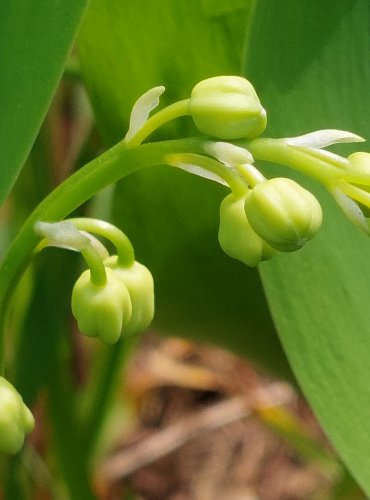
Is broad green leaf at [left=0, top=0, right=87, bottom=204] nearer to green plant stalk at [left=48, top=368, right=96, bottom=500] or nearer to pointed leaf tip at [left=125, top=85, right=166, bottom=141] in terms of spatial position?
pointed leaf tip at [left=125, top=85, right=166, bottom=141]

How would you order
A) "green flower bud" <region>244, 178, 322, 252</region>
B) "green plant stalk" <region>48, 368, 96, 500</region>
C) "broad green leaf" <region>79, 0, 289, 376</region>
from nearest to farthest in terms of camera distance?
A: "green flower bud" <region>244, 178, 322, 252</region> → "broad green leaf" <region>79, 0, 289, 376</region> → "green plant stalk" <region>48, 368, 96, 500</region>

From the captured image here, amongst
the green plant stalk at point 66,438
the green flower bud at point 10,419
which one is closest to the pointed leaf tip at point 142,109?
the green flower bud at point 10,419

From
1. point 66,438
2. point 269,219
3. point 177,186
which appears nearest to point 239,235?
point 269,219

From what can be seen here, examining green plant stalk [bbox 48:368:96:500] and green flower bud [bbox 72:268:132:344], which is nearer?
green flower bud [bbox 72:268:132:344]

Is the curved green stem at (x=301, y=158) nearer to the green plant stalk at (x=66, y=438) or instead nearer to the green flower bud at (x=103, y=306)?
the green flower bud at (x=103, y=306)

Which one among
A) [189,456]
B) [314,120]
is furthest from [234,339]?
[189,456]

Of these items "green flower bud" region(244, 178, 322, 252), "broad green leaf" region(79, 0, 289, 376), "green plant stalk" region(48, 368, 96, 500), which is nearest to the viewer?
"green flower bud" region(244, 178, 322, 252)

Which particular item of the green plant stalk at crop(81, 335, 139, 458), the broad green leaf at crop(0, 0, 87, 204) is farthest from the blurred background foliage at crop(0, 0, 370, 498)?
the green plant stalk at crop(81, 335, 139, 458)

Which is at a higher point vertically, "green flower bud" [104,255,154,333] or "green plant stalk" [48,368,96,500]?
"green flower bud" [104,255,154,333]
